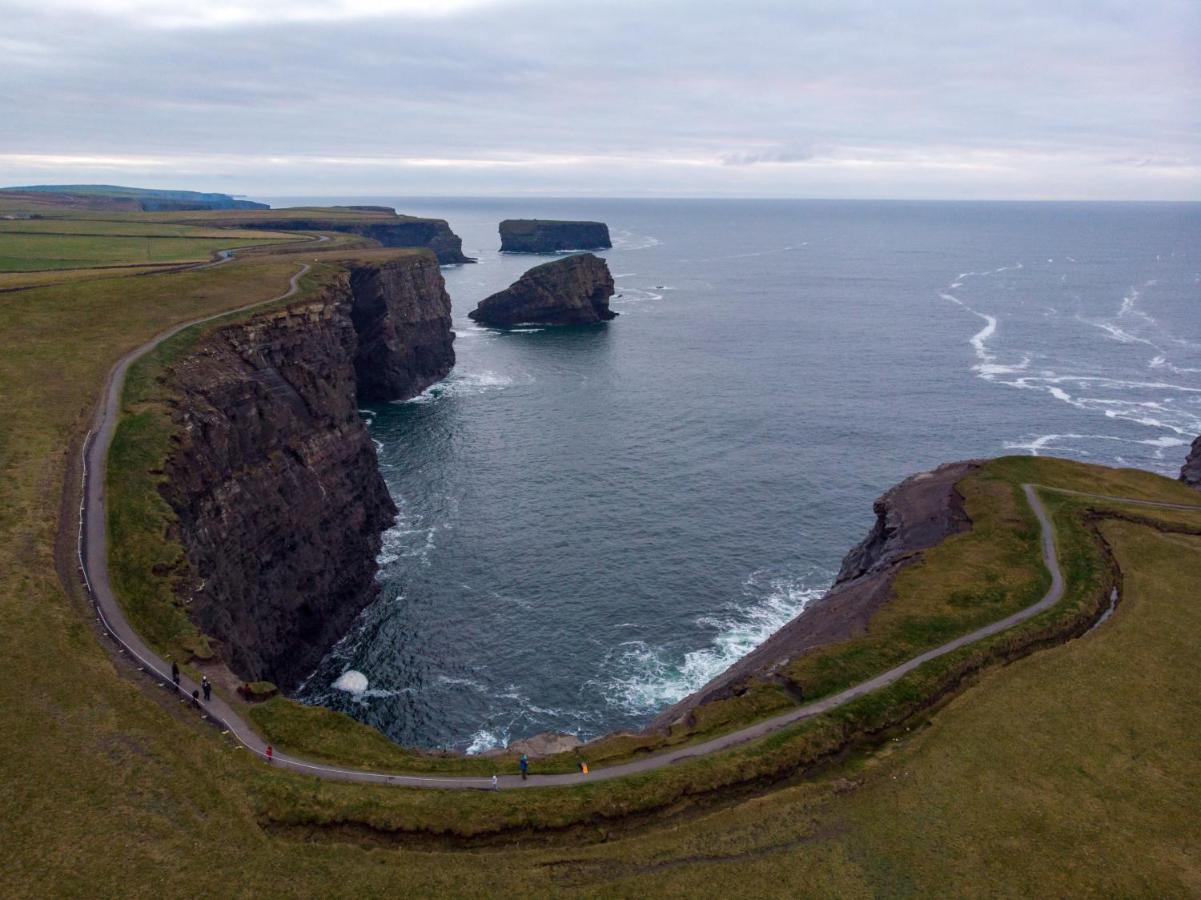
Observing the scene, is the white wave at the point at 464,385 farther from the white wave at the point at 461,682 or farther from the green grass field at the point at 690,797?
the green grass field at the point at 690,797

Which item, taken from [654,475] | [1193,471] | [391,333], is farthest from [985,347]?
[391,333]

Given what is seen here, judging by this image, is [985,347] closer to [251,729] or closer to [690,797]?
[690,797]

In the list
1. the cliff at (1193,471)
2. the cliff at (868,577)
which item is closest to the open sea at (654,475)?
the cliff at (868,577)

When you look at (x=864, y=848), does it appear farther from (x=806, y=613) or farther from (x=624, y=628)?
(x=624, y=628)

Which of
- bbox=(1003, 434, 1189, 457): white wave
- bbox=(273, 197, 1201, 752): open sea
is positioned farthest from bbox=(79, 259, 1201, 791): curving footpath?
bbox=(1003, 434, 1189, 457): white wave

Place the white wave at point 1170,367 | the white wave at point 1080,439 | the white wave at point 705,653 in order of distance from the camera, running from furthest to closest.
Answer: the white wave at point 1170,367 < the white wave at point 1080,439 < the white wave at point 705,653
